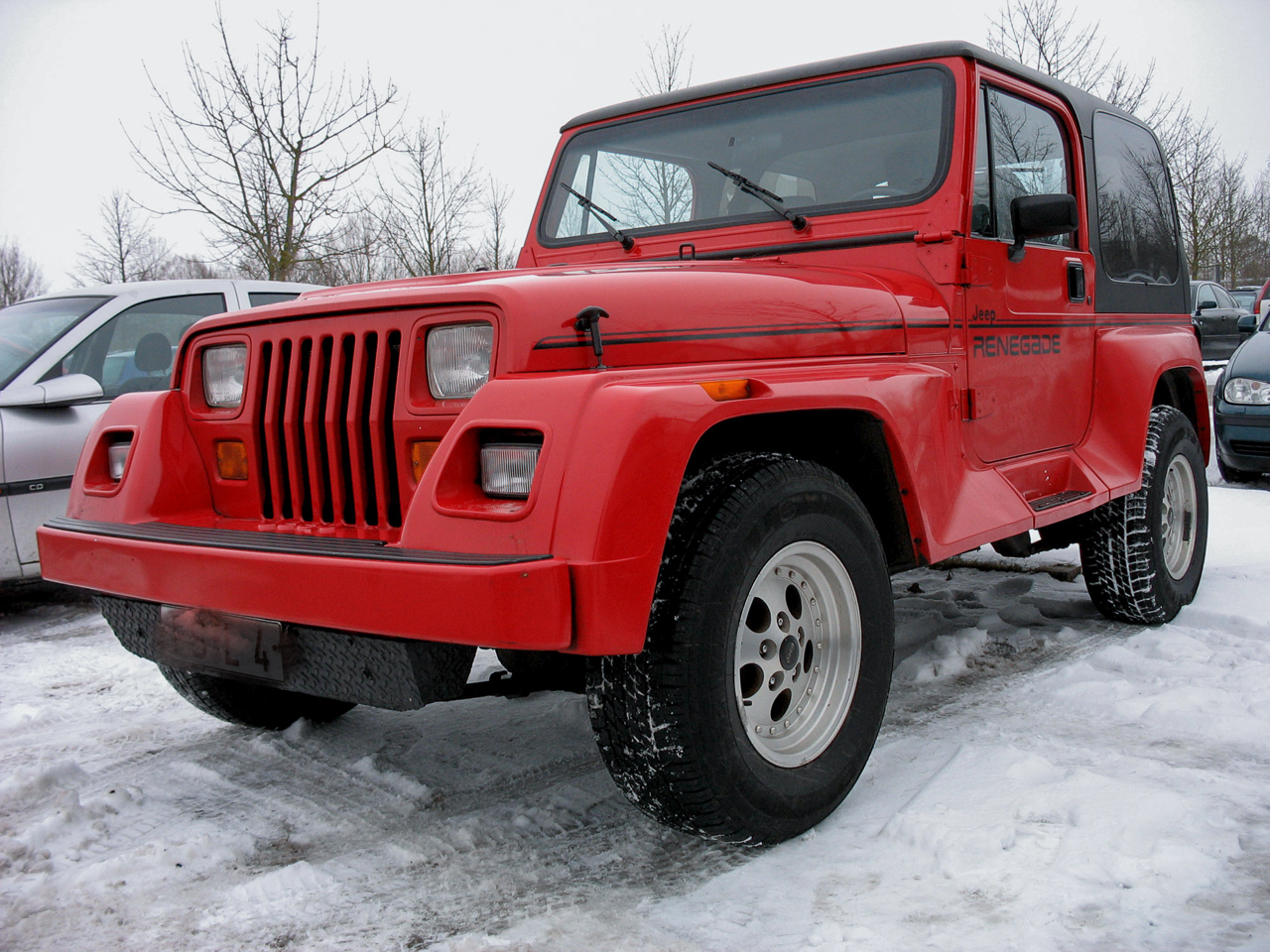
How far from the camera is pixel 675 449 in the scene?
81.7 inches

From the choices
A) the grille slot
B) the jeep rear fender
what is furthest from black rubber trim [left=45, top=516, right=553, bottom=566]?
the jeep rear fender

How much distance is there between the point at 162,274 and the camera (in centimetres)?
3488

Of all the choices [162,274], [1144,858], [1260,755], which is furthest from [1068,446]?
[162,274]

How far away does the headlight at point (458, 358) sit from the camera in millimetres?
2311

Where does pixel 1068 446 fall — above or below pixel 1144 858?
above

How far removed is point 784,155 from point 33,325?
420 cm

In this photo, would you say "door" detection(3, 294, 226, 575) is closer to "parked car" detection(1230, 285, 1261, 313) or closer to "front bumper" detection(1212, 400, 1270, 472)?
"front bumper" detection(1212, 400, 1270, 472)

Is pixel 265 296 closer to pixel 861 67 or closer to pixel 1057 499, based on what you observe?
pixel 861 67

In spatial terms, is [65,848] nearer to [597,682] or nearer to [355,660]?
[355,660]

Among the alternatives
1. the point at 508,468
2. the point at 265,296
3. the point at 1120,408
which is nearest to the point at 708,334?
the point at 508,468

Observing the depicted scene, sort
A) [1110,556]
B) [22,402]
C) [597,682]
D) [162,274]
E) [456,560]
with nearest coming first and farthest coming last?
1. [456,560]
2. [597,682]
3. [1110,556]
4. [22,402]
5. [162,274]

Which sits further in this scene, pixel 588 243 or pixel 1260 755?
pixel 588 243

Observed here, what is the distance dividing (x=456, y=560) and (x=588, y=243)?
2.22 meters

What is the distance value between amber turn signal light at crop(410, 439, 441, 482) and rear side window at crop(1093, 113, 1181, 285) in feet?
10.3
